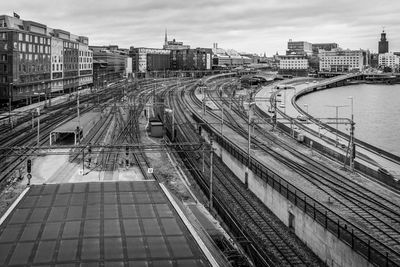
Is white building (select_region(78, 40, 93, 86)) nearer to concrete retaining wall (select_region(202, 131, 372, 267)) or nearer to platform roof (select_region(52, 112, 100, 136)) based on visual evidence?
platform roof (select_region(52, 112, 100, 136))

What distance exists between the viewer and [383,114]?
95312mm

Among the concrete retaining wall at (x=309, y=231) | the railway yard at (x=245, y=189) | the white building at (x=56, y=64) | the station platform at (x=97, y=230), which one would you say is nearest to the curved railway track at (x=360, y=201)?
the railway yard at (x=245, y=189)

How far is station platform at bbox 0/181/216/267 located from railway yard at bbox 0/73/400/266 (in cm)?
20

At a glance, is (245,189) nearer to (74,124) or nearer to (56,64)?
(74,124)

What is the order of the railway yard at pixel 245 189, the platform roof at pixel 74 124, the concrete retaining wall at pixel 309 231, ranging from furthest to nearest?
the platform roof at pixel 74 124, the railway yard at pixel 245 189, the concrete retaining wall at pixel 309 231

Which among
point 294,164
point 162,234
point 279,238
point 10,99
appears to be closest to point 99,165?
point 294,164

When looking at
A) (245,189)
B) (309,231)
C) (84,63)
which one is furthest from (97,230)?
(84,63)

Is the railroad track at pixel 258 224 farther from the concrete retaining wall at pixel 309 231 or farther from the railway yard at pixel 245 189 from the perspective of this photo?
the concrete retaining wall at pixel 309 231

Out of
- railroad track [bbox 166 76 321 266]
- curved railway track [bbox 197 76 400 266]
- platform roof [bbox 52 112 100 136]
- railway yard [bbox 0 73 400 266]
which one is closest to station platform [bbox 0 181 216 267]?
railway yard [bbox 0 73 400 266]

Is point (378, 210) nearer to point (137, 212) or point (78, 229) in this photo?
point (137, 212)

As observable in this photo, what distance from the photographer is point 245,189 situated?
115ft

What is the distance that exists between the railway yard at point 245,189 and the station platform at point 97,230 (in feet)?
0.65

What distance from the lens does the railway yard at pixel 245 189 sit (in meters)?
21.0

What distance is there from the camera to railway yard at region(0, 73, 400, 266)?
68.9ft
